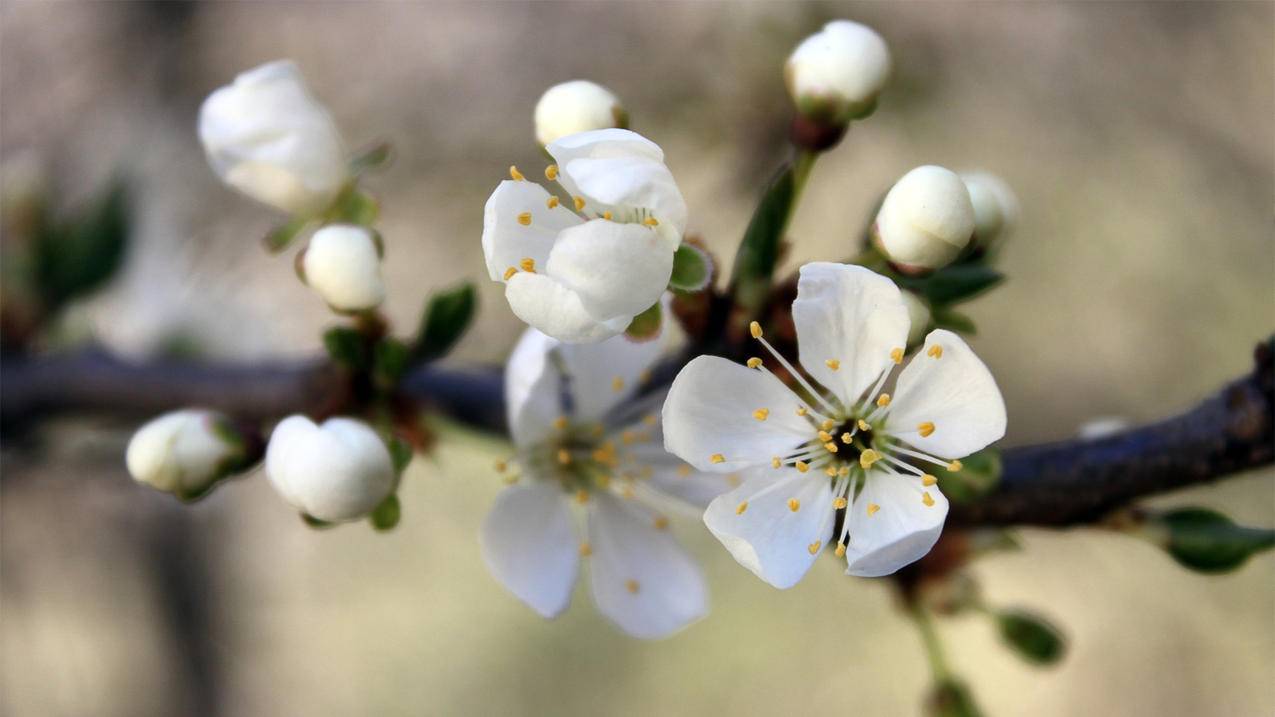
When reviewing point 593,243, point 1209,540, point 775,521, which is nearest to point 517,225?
point 593,243

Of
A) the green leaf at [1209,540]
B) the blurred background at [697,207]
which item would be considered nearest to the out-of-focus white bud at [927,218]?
the green leaf at [1209,540]

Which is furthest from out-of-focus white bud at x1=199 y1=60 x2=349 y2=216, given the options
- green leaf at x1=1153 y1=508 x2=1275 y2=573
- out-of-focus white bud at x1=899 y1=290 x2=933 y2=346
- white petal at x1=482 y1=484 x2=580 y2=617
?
green leaf at x1=1153 y1=508 x2=1275 y2=573

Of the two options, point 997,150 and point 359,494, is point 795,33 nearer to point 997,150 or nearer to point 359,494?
point 997,150

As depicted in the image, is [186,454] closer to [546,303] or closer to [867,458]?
[546,303]

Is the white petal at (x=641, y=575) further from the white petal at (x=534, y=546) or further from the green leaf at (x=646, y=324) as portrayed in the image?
the green leaf at (x=646, y=324)

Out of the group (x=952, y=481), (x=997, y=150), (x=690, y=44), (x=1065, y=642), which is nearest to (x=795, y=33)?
(x=690, y=44)

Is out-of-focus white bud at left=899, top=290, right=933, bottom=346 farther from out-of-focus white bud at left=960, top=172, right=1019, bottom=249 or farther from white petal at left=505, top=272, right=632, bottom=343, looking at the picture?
white petal at left=505, top=272, right=632, bottom=343
